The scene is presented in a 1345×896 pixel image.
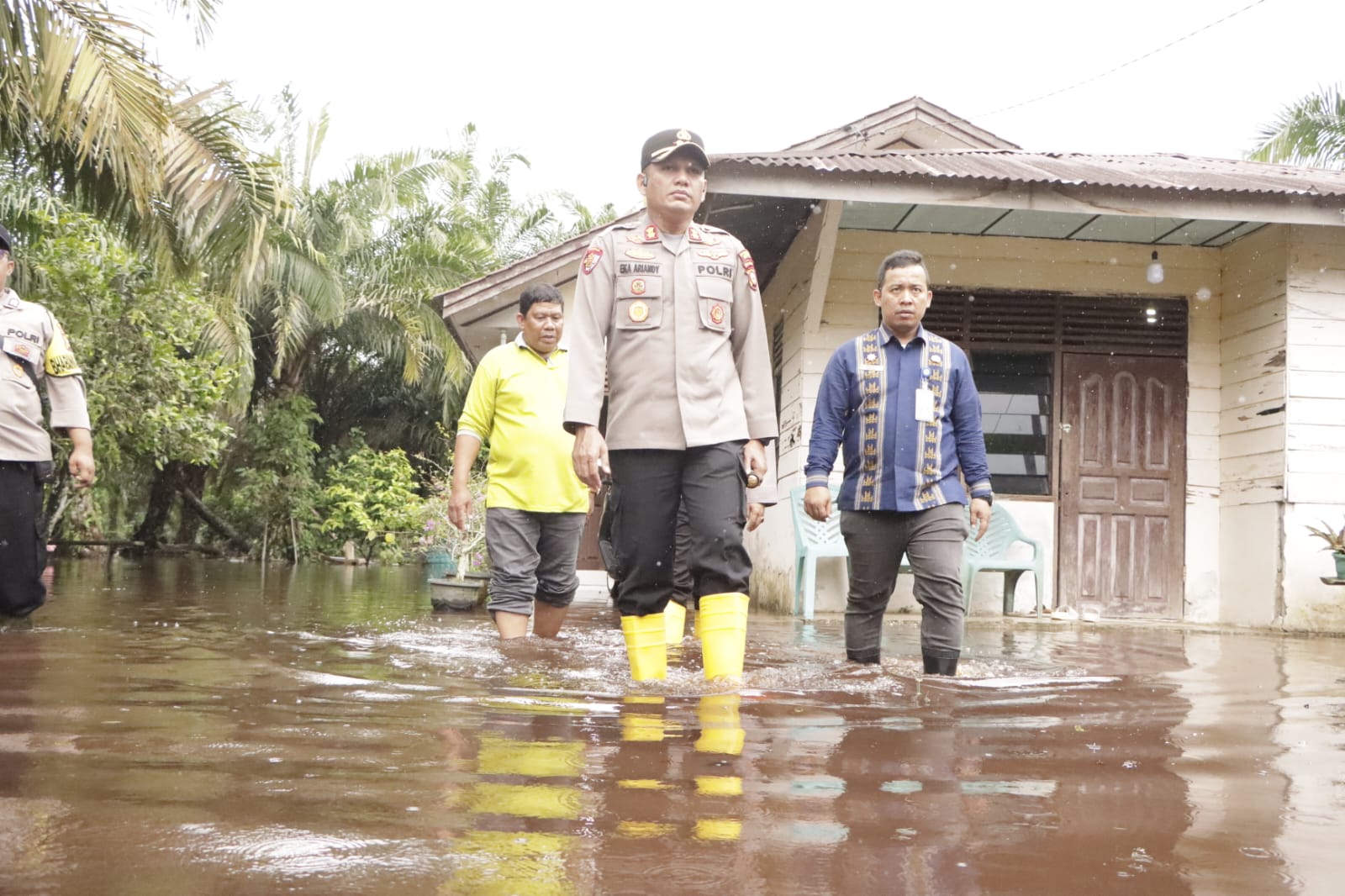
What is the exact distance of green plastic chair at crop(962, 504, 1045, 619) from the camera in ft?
31.3

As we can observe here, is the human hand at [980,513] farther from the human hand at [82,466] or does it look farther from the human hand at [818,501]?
the human hand at [82,466]

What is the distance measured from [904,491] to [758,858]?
3033 mm

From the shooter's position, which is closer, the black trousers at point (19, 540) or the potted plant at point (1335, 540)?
the black trousers at point (19, 540)

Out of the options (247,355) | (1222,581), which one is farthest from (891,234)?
(247,355)

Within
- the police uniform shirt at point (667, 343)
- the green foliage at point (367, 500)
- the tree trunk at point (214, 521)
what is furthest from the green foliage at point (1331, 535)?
the tree trunk at point (214, 521)

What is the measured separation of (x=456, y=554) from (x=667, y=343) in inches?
274

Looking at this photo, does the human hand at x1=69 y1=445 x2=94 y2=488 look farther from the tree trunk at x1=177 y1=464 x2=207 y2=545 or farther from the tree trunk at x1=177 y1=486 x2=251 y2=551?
the tree trunk at x1=177 y1=464 x2=207 y2=545

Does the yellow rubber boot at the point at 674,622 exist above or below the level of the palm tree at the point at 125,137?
below

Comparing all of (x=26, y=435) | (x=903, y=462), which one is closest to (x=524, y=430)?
(x=903, y=462)

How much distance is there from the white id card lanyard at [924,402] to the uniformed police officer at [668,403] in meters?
0.85

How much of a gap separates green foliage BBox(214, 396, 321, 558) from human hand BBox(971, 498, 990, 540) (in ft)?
71.7

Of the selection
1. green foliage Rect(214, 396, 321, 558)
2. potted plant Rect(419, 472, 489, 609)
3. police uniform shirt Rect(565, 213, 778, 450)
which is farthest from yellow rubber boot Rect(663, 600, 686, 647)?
green foliage Rect(214, 396, 321, 558)

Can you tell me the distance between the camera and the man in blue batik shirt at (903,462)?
15.6ft

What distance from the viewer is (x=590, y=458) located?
401 centimetres
